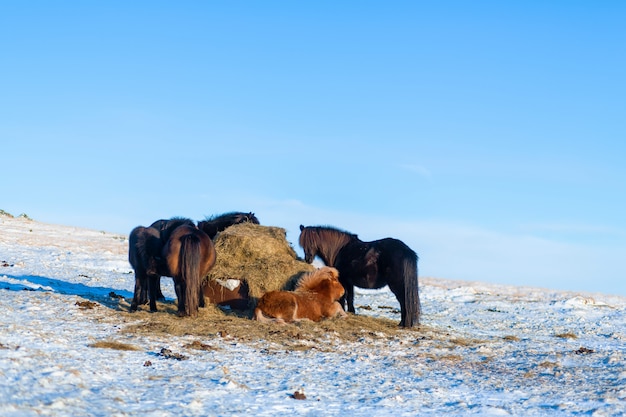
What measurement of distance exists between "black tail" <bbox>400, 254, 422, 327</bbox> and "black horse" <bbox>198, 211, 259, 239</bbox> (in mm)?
3618

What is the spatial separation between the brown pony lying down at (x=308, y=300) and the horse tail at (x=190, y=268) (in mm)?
1005

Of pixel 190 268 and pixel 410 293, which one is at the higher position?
pixel 190 268

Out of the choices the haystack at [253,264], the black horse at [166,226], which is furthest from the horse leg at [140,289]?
the haystack at [253,264]

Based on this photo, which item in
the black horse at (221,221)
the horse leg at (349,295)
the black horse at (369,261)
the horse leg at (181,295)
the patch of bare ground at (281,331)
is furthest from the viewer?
the black horse at (221,221)

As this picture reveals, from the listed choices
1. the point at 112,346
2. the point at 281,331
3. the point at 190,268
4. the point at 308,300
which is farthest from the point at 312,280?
the point at 112,346

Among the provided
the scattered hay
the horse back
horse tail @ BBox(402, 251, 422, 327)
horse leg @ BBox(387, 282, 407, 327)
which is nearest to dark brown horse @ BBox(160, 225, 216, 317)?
the horse back

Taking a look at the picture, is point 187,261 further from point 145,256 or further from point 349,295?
point 349,295

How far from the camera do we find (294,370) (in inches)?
302

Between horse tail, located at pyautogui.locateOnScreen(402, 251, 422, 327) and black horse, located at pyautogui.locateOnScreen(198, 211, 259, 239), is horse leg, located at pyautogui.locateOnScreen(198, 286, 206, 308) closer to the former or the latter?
black horse, located at pyautogui.locateOnScreen(198, 211, 259, 239)

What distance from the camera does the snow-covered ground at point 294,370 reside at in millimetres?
5988

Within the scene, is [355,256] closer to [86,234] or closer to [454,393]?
[454,393]

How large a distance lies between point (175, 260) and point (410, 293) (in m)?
3.87

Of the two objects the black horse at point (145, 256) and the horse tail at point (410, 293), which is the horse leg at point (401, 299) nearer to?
the horse tail at point (410, 293)

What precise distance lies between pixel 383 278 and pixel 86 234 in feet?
59.5
